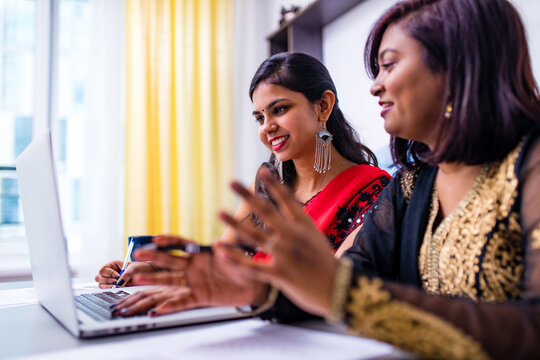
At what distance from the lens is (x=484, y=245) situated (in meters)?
0.72

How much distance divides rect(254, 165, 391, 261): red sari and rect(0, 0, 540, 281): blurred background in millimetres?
1293

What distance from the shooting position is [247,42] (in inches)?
123

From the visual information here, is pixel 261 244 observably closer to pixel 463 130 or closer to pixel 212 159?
pixel 463 130

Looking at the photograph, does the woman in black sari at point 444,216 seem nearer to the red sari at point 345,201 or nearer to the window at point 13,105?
the red sari at point 345,201

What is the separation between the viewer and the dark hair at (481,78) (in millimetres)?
750

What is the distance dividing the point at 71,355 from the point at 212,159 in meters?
2.38

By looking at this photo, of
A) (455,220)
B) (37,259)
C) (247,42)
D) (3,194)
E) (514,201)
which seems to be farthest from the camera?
(247,42)

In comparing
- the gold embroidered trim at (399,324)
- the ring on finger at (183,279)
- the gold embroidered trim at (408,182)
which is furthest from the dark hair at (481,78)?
the ring on finger at (183,279)

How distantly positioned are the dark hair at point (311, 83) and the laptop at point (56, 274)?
88 centimetres

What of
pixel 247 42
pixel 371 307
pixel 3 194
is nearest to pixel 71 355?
pixel 371 307

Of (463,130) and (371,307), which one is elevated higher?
(463,130)

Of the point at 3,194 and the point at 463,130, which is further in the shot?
the point at 3,194

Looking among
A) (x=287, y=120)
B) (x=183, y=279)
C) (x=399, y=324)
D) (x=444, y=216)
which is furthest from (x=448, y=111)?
(x=287, y=120)

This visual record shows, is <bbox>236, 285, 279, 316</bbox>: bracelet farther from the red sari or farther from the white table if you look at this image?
the red sari
